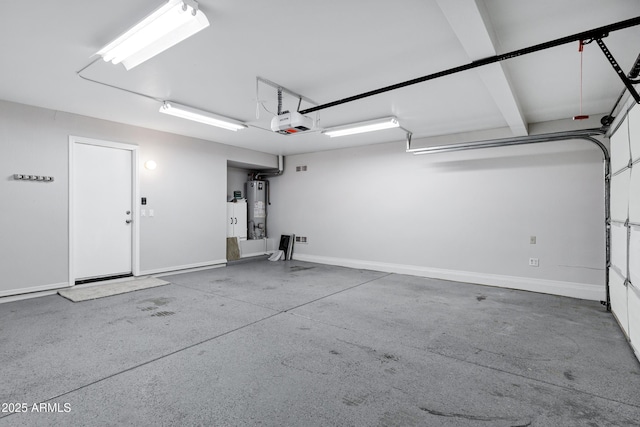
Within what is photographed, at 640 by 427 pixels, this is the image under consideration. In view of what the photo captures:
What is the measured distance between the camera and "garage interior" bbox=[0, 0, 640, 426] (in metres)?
2.11

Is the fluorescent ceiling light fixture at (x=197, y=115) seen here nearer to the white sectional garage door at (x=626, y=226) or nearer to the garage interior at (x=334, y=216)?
the garage interior at (x=334, y=216)

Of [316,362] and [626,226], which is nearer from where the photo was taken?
[316,362]

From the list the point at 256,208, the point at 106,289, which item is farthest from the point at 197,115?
the point at 256,208

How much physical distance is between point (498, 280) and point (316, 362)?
13.1 ft

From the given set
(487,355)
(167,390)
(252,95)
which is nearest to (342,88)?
(252,95)

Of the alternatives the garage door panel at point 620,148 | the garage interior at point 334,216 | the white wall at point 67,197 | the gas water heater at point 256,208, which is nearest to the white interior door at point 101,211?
the garage interior at point 334,216

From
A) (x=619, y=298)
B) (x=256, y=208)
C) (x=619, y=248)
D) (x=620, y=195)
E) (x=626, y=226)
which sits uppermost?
(x=620, y=195)

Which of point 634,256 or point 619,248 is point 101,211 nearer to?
point 634,256

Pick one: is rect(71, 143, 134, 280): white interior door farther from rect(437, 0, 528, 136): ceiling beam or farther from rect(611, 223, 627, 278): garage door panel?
rect(611, 223, 627, 278): garage door panel

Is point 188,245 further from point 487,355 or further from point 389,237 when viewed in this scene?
point 487,355

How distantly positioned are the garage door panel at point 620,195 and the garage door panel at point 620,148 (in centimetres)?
10

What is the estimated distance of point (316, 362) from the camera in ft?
8.14

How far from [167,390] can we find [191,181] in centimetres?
469

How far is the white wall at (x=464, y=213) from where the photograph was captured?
4500 millimetres
